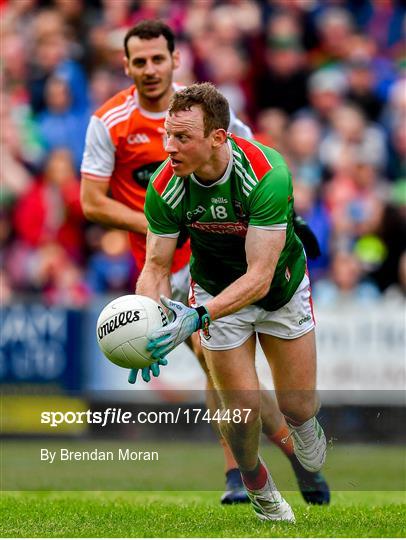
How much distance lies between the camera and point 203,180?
7.45 m

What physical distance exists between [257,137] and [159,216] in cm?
819

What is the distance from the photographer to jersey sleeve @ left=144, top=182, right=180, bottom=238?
7.52 m

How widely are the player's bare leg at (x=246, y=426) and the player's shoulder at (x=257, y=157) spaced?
113 cm

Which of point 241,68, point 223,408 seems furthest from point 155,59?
point 241,68

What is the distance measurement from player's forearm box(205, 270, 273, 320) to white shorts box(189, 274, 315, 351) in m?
0.50

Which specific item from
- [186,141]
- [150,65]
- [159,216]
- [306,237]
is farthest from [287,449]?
[150,65]

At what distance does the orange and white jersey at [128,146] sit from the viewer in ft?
31.2

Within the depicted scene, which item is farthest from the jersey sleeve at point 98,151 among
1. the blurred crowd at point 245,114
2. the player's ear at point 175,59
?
the blurred crowd at point 245,114

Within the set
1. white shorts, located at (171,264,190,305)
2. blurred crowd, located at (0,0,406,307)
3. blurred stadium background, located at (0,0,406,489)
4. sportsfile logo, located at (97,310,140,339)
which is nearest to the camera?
sportsfile logo, located at (97,310,140,339)

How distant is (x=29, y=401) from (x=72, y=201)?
2.53 metres

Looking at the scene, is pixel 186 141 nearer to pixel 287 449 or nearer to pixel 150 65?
pixel 150 65

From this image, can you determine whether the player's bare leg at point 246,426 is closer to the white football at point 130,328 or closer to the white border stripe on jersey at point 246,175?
the white football at point 130,328

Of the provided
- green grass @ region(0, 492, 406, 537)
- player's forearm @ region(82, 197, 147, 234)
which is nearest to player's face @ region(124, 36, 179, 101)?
player's forearm @ region(82, 197, 147, 234)

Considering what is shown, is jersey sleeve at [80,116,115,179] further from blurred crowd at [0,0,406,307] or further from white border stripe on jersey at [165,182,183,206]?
blurred crowd at [0,0,406,307]
